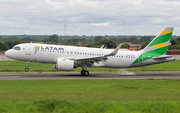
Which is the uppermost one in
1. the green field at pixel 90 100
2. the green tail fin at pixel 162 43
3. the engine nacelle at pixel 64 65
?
the green tail fin at pixel 162 43

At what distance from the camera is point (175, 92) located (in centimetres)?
1961

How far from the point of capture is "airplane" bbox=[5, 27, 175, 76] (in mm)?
31859

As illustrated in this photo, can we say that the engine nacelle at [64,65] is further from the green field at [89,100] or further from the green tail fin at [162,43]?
the green tail fin at [162,43]

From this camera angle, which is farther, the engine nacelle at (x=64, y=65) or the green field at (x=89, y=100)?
the engine nacelle at (x=64, y=65)

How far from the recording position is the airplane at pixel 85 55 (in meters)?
31.9

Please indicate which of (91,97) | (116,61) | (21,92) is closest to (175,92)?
(91,97)

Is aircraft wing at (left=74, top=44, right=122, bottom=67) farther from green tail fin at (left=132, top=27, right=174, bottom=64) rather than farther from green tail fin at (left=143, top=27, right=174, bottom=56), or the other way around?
green tail fin at (left=143, top=27, right=174, bottom=56)

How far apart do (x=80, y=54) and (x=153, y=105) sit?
784 inches

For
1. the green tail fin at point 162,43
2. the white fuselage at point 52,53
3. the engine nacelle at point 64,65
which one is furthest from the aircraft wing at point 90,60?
the green tail fin at point 162,43

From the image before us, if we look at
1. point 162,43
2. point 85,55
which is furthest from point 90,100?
point 162,43

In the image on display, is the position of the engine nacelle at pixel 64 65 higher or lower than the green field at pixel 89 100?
higher

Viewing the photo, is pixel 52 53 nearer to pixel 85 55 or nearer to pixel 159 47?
pixel 85 55

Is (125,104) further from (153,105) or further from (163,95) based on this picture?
(163,95)

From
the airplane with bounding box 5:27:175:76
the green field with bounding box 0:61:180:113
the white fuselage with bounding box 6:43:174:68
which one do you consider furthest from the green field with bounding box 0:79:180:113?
the white fuselage with bounding box 6:43:174:68
